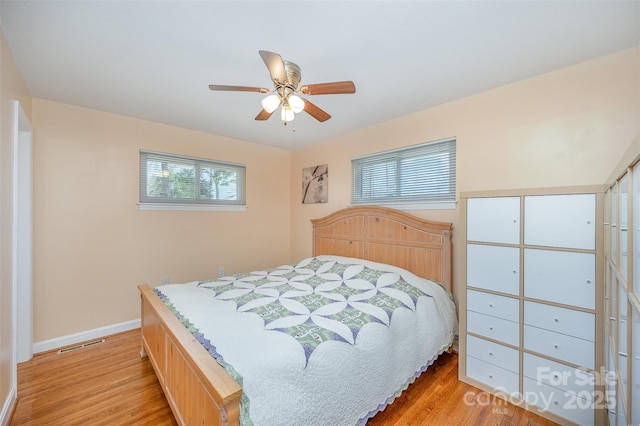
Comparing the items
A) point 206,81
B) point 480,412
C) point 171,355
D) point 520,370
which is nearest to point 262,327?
point 171,355

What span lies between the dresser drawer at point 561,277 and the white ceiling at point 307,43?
140 cm

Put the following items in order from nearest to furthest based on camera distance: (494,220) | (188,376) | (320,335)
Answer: (188,376) < (320,335) < (494,220)

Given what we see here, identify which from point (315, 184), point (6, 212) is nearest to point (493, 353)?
point (315, 184)

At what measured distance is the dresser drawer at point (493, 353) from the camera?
1.90 metres

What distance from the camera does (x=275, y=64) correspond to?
1.45 meters

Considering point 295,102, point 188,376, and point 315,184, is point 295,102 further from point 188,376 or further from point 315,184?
point 315,184

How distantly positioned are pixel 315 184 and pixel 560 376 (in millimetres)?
3251

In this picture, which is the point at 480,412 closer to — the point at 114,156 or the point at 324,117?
→ the point at 324,117

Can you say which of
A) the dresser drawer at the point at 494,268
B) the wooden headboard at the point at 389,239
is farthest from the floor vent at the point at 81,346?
the dresser drawer at the point at 494,268

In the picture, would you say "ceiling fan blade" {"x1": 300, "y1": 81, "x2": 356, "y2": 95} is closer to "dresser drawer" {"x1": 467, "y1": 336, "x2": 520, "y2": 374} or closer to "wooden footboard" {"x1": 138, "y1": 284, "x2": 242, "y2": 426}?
"wooden footboard" {"x1": 138, "y1": 284, "x2": 242, "y2": 426}

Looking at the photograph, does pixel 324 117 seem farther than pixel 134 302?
No

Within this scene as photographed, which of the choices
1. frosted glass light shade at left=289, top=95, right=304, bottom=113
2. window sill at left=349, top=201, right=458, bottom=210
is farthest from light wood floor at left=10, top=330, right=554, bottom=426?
frosted glass light shade at left=289, top=95, right=304, bottom=113

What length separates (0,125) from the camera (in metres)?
1.62

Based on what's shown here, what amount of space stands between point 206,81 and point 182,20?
72 cm
